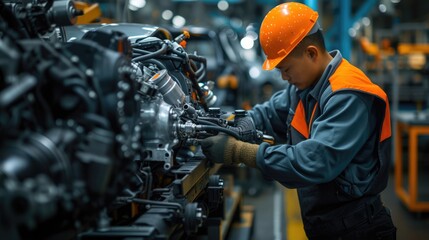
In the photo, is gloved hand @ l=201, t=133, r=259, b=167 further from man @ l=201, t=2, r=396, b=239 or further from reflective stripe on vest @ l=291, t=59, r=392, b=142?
reflective stripe on vest @ l=291, t=59, r=392, b=142

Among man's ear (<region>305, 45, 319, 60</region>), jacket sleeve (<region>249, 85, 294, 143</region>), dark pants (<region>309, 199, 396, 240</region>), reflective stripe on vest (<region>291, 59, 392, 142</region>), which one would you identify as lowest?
dark pants (<region>309, 199, 396, 240</region>)

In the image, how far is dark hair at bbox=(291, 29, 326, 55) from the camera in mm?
2186

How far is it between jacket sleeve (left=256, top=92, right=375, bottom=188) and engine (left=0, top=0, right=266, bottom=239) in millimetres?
237

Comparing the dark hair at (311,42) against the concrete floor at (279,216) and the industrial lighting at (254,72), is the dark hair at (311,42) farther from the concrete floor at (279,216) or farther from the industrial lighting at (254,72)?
the industrial lighting at (254,72)

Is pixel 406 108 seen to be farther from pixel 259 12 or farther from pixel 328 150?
pixel 259 12

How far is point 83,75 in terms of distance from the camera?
1.37 m

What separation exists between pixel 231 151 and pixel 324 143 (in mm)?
389

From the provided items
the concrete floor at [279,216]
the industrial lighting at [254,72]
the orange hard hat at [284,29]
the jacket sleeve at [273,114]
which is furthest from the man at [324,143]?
the industrial lighting at [254,72]

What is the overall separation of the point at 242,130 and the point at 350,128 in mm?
505

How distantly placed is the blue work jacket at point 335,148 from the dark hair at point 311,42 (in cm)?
→ 10

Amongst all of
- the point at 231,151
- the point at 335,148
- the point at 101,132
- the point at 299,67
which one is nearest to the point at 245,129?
the point at 231,151

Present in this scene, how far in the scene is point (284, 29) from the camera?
2.15 meters

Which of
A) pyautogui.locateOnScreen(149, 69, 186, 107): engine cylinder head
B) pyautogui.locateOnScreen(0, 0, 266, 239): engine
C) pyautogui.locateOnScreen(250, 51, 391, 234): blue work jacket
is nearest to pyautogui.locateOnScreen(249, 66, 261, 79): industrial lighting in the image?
pyautogui.locateOnScreen(250, 51, 391, 234): blue work jacket

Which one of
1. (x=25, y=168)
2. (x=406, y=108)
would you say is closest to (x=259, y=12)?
(x=406, y=108)
